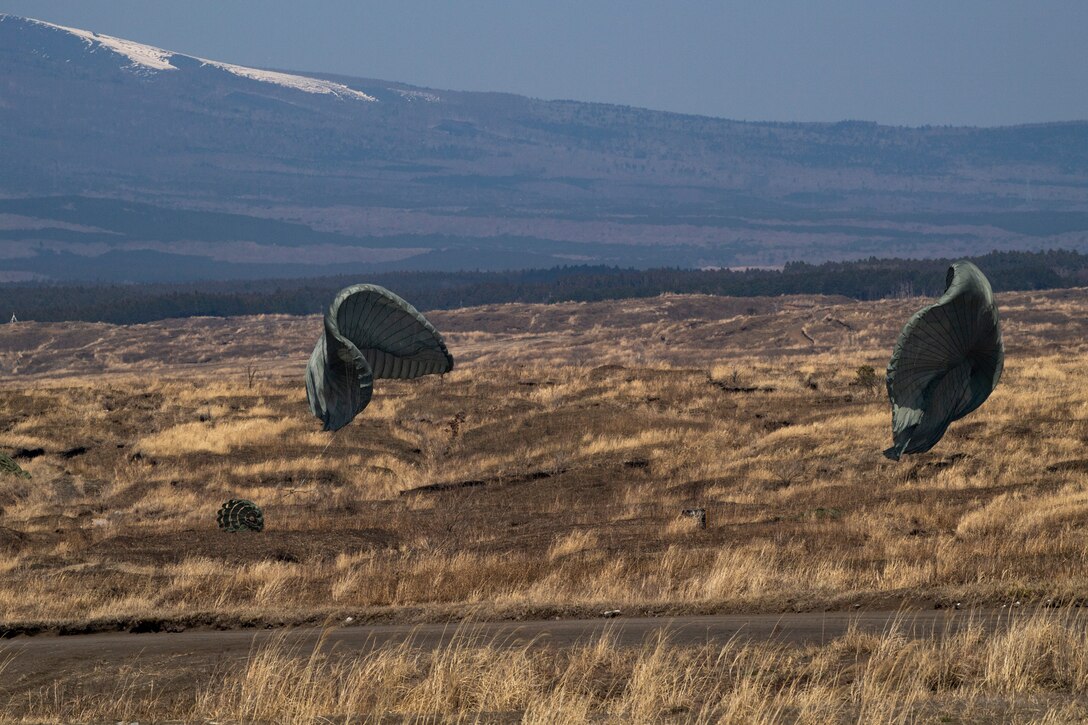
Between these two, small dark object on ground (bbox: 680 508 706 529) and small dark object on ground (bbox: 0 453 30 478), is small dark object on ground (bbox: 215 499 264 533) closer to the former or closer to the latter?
small dark object on ground (bbox: 680 508 706 529)

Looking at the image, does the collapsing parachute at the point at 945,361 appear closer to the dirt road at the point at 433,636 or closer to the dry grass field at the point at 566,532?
the dry grass field at the point at 566,532

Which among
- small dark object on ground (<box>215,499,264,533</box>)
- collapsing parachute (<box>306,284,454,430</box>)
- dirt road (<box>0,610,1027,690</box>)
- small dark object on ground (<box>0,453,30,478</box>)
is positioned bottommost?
small dark object on ground (<box>0,453,30,478</box>)

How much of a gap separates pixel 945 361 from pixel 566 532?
764 cm

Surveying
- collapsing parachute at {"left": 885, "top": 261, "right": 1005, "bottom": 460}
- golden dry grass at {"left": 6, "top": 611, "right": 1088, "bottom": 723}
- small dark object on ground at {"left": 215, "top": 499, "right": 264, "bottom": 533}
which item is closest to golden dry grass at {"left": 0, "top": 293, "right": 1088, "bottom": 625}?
small dark object on ground at {"left": 215, "top": 499, "right": 264, "bottom": 533}

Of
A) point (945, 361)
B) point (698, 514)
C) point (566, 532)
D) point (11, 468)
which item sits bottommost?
point (11, 468)

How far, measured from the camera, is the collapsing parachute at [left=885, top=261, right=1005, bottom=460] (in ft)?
84.1

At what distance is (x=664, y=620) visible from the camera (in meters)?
16.7

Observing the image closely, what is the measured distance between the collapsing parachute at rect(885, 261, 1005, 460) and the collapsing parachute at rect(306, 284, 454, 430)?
9.69 m

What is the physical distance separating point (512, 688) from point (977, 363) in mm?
17212

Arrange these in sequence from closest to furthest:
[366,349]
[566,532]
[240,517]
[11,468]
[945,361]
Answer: [566,532] → [945,361] → [240,517] → [366,349] → [11,468]

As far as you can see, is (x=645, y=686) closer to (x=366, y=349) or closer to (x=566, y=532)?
(x=566, y=532)

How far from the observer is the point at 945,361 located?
2680 cm

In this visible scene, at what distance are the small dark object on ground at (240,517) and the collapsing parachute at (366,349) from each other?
236 cm

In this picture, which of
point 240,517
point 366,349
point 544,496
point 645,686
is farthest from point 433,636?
point 544,496
